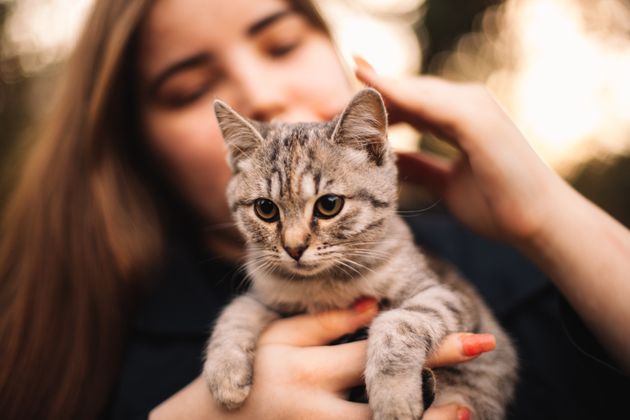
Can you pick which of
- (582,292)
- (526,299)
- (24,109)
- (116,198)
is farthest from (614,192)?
(24,109)

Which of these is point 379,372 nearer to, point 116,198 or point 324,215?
point 324,215

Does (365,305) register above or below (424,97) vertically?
below

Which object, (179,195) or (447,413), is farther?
(179,195)

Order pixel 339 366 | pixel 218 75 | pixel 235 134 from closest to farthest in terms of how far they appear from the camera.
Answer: pixel 339 366, pixel 235 134, pixel 218 75

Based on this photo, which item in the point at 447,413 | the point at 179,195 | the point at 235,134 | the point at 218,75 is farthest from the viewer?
the point at 179,195

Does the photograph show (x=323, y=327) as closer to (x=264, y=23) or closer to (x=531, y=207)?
(x=531, y=207)

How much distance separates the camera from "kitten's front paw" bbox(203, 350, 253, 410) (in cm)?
126

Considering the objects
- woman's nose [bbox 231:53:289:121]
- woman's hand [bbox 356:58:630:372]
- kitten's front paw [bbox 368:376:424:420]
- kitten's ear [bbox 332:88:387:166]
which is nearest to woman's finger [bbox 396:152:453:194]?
woman's hand [bbox 356:58:630:372]

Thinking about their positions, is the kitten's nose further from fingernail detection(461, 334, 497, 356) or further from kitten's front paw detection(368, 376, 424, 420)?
fingernail detection(461, 334, 497, 356)

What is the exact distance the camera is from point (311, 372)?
1330 mm

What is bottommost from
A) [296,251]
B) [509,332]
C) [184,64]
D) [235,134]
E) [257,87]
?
[509,332]

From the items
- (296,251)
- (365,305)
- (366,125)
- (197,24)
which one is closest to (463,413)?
(365,305)

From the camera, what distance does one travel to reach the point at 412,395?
3.56 ft

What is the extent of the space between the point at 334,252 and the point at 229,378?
1.73 feet
